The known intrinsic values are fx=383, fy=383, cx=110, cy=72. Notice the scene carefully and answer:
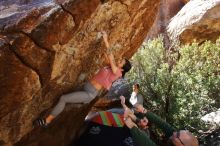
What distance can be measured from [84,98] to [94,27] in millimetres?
1147

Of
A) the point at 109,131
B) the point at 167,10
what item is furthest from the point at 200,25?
the point at 109,131

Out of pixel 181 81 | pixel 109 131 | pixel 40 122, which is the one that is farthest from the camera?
pixel 181 81

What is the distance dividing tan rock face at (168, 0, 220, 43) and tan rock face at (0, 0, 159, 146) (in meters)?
10.6

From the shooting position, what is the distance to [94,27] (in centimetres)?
615

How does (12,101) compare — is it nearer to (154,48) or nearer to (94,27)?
(94,27)

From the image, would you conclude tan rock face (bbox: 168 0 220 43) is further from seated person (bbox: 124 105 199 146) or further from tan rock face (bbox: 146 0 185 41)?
seated person (bbox: 124 105 199 146)

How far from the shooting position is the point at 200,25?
56.0ft

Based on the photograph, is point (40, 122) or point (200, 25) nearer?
point (40, 122)

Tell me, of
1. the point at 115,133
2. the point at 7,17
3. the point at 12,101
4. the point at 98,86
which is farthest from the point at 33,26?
the point at 115,133

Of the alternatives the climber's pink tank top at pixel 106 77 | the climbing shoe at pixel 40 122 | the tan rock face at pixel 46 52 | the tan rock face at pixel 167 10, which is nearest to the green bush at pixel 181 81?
the tan rock face at pixel 46 52

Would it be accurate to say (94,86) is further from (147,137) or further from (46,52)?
(147,137)

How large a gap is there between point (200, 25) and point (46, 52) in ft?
41.9

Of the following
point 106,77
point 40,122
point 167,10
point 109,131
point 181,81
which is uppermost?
point 106,77

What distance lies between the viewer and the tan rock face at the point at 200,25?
17000mm
